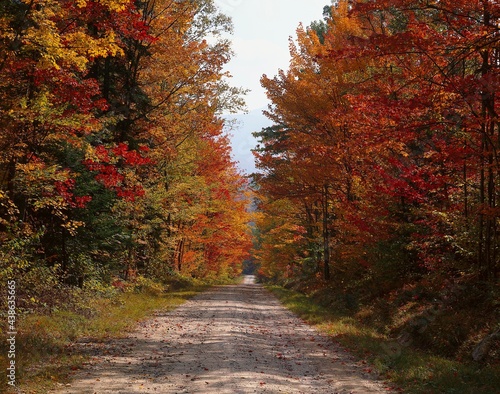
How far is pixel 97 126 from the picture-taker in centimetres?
1257

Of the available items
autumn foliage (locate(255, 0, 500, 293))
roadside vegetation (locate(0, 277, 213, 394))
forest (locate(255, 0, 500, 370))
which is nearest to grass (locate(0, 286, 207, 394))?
roadside vegetation (locate(0, 277, 213, 394))

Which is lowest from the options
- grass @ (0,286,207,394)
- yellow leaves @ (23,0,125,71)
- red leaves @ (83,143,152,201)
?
grass @ (0,286,207,394)

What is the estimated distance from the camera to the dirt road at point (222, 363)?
7.96 m

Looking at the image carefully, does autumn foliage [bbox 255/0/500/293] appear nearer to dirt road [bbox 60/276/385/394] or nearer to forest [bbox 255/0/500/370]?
forest [bbox 255/0/500/370]

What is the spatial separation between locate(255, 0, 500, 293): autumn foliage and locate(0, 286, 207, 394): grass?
800 centimetres

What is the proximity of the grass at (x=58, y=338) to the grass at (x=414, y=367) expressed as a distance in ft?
19.3

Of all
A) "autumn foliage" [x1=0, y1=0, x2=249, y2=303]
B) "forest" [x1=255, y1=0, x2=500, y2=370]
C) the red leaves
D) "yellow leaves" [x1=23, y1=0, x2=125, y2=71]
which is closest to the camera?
"yellow leaves" [x1=23, y1=0, x2=125, y2=71]

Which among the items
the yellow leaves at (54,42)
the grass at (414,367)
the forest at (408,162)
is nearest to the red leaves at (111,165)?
the yellow leaves at (54,42)

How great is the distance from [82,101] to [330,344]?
9.54m

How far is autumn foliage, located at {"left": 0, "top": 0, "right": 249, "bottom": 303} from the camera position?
36.6 ft

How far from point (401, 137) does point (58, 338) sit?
905cm

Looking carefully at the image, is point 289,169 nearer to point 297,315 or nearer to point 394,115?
point 297,315

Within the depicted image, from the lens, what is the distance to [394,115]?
12.7 meters

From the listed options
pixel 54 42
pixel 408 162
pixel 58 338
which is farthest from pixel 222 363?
pixel 408 162
